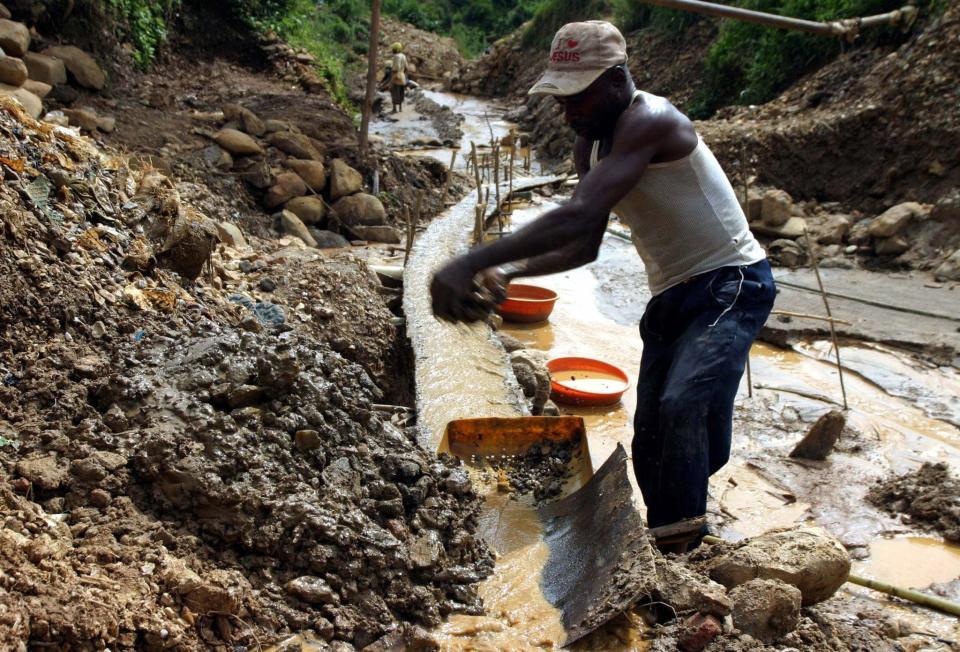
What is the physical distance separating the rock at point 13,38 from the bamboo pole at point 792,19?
5.92 meters

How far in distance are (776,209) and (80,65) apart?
791 cm

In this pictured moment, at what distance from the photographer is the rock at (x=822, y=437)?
4.29 meters

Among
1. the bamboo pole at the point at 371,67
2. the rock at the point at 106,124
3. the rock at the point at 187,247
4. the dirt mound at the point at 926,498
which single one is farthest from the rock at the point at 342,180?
the dirt mound at the point at 926,498

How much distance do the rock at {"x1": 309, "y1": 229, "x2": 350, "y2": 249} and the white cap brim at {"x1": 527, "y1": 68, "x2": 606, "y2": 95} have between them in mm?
6072

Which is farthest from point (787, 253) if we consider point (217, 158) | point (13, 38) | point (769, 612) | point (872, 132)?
point (13, 38)

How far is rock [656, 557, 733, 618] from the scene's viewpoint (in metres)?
2.32

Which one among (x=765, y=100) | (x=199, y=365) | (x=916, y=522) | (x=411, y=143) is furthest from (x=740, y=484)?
(x=411, y=143)

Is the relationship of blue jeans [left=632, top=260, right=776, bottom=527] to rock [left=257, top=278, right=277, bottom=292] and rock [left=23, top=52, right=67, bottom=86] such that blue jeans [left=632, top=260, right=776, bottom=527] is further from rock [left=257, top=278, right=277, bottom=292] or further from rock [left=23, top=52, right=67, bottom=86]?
rock [left=23, top=52, right=67, bottom=86]

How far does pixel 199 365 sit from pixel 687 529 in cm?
178

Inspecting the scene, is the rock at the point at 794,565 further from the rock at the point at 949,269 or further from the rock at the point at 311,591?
the rock at the point at 949,269

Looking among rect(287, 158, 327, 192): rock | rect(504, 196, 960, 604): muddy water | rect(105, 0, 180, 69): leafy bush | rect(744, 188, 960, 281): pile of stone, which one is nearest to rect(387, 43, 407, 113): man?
rect(105, 0, 180, 69): leafy bush

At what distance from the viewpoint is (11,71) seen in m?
6.70

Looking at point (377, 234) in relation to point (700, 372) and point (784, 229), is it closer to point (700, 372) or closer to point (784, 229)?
point (784, 229)

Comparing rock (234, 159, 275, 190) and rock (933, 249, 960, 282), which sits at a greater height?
rock (933, 249, 960, 282)
